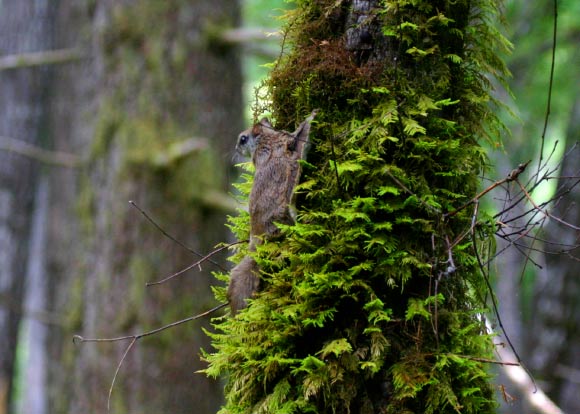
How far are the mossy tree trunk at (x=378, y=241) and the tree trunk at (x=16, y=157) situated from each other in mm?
7569

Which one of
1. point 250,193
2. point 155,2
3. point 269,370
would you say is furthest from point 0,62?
point 269,370

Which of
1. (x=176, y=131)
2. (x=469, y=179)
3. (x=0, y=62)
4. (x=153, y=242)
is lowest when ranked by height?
(x=469, y=179)

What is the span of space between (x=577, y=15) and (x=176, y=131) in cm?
479

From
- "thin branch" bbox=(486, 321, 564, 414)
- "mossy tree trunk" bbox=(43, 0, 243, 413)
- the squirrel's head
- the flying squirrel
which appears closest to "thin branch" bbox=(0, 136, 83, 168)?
"mossy tree trunk" bbox=(43, 0, 243, 413)

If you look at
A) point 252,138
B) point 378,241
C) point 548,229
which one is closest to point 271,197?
point 252,138

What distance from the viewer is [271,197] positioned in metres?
2.07

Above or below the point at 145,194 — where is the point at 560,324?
below

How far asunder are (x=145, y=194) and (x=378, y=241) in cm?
350

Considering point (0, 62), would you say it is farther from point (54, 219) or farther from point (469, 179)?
point (469, 179)

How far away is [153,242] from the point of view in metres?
4.93

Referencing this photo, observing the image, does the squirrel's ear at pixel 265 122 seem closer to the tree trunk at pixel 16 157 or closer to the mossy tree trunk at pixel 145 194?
the mossy tree trunk at pixel 145 194

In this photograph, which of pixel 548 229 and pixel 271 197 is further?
pixel 548 229

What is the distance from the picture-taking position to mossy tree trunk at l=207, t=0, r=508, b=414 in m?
1.81

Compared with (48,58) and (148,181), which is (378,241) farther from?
(48,58)
